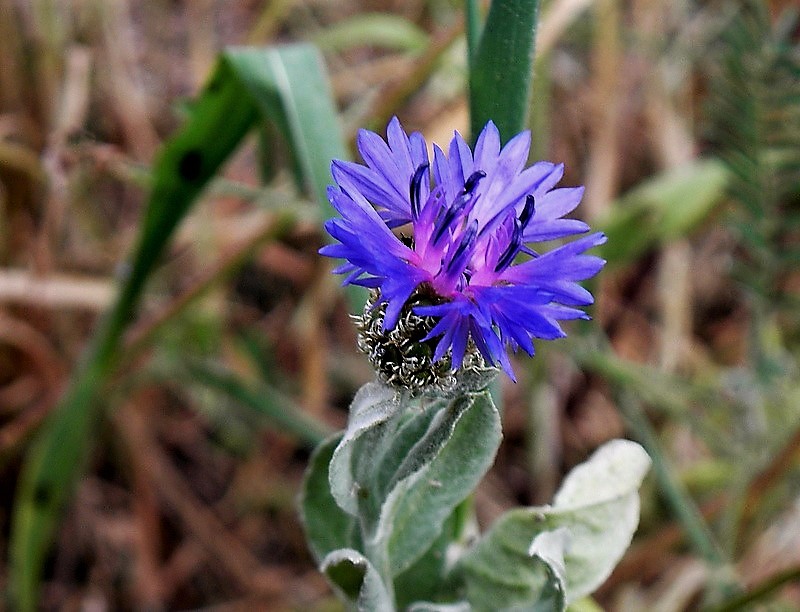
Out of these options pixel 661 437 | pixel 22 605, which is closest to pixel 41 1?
pixel 22 605

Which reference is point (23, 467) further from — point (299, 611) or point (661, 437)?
point (661, 437)

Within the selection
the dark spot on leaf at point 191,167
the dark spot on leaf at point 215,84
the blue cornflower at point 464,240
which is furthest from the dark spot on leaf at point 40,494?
the blue cornflower at point 464,240

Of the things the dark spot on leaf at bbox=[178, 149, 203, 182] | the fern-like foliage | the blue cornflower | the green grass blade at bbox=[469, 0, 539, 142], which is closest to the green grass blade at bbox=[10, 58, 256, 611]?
Answer: the dark spot on leaf at bbox=[178, 149, 203, 182]

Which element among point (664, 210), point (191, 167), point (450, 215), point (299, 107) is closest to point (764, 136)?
point (664, 210)

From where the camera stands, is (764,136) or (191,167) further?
(764,136)

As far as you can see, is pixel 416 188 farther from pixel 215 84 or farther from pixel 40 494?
pixel 40 494

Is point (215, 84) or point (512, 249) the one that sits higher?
point (215, 84)

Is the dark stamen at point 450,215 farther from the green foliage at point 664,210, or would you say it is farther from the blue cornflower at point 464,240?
the green foliage at point 664,210
